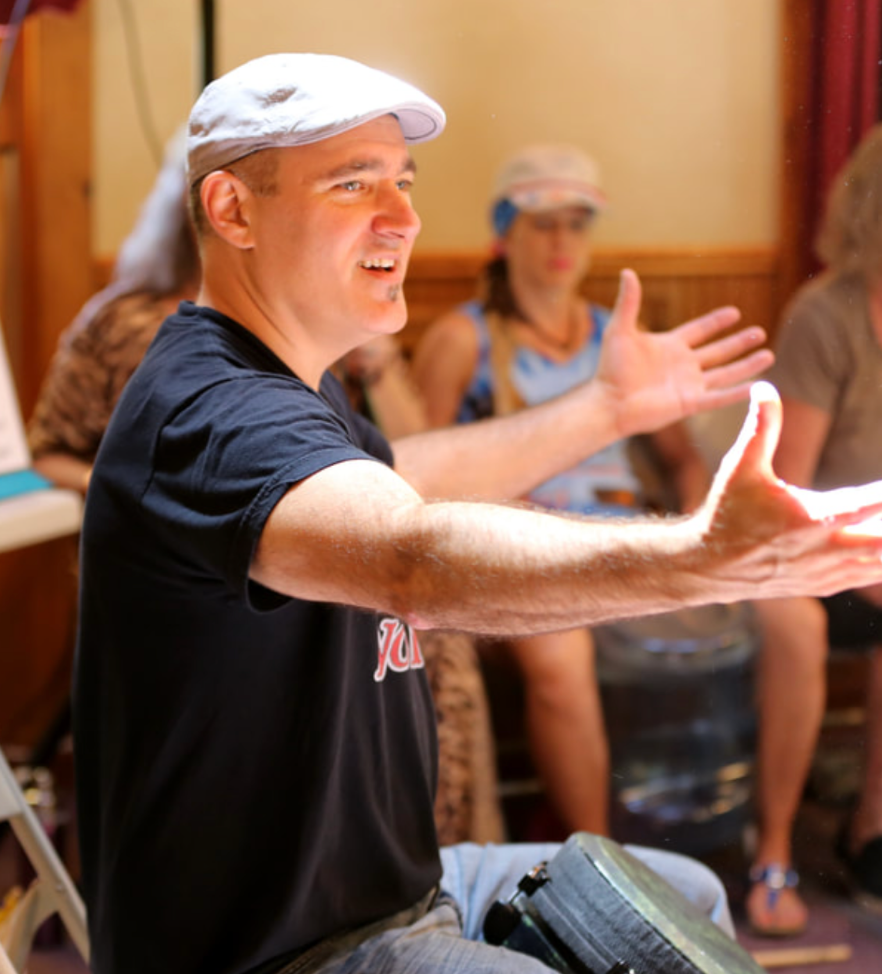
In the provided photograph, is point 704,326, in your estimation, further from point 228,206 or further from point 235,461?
point 235,461

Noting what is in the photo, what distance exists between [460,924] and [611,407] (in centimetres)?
50

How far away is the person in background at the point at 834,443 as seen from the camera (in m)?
1.19

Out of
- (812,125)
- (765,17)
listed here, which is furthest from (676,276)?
(812,125)

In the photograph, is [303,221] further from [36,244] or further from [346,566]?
[36,244]

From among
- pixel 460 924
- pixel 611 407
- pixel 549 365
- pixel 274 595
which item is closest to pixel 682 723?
pixel 549 365

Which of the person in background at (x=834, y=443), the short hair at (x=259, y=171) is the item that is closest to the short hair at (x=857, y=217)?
the person in background at (x=834, y=443)

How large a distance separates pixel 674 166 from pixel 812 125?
97 cm

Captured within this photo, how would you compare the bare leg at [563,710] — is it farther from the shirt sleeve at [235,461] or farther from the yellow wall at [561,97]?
the shirt sleeve at [235,461]

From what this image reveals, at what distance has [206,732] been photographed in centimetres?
87

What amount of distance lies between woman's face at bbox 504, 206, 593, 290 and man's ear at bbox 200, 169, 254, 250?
127 centimetres

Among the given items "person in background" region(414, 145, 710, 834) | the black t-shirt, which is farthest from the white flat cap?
"person in background" region(414, 145, 710, 834)

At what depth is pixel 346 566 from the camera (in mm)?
695

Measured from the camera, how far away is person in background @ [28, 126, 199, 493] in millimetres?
1720

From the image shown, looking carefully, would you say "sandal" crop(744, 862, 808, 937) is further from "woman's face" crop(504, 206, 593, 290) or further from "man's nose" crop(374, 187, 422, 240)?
"man's nose" crop(374, 187, 422, 240)
